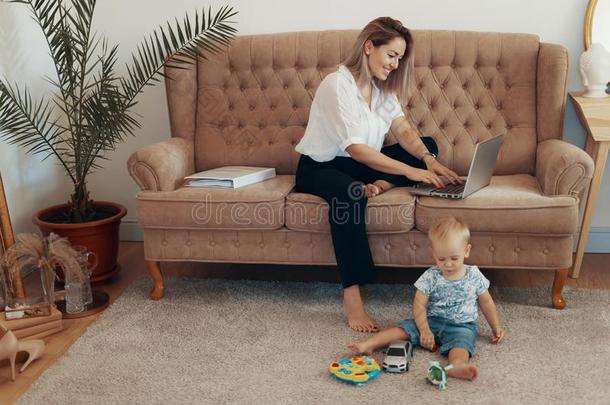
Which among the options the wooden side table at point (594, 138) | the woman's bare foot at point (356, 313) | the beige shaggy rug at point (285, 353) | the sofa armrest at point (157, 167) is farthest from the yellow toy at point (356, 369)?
the wooden side table at point (594, 138)

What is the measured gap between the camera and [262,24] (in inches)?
136

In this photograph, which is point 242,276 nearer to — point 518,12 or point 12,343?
point 12,343

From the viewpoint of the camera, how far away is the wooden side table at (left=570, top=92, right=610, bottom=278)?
115 inches

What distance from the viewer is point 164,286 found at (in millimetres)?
3053

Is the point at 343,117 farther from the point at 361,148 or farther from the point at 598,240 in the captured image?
the point at 598,240

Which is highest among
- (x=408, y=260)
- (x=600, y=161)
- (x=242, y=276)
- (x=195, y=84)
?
(x=195, y=84)

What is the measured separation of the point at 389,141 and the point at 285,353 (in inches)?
46.1

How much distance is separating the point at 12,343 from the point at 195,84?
1.51 m

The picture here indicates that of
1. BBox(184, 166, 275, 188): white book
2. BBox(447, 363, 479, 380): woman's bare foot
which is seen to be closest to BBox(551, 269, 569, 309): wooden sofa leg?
BBox(447, 363, 479, 380): woman's bare foot

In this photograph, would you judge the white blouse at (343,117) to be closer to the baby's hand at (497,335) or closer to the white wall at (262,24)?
the white wall at (262,24)

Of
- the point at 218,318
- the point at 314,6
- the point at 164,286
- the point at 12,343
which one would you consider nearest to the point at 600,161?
the point at 314,6

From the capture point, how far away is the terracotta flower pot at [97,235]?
3.06 m

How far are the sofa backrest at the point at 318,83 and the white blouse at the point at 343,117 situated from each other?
0.23 metres

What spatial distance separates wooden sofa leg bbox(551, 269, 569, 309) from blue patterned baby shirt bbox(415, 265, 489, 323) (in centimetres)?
46
